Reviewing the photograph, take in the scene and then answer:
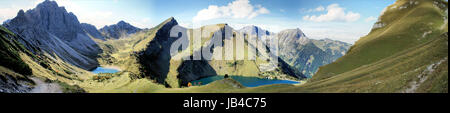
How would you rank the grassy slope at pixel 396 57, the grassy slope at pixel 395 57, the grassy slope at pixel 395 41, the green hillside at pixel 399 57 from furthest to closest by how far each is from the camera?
the grassy slope at pixel 395 41, the grassy slope at pixel 395 57, the grassy slope at pixel 396 57, the green hillside at pixel 399 57

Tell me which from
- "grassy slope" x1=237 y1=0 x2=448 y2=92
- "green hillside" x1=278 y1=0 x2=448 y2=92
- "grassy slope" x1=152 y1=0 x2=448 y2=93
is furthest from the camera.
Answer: "grassy slope" x1=152 y1=0 x2=448 y2=93

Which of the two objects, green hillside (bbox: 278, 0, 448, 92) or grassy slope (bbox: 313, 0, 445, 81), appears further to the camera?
grassy slope (bbox: 313, 0, 445, 81)

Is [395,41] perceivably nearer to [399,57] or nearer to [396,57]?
[396,57]

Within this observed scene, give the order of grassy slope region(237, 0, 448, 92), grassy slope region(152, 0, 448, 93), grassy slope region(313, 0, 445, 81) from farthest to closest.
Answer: grassy slope region(313, 0, 445, 81), grassy slope region(152, 0, 448, 93), grassy slope region(237, 0, 448, 92)

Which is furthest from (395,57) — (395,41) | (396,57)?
(395,41)

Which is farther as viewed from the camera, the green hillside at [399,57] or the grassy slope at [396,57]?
the grassy slope at [396,57]

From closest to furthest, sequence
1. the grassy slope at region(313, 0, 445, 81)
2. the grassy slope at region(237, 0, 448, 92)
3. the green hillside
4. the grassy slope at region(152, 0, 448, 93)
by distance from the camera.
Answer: the green hillside → the grassy slope at region(237, 0, 448, 92) → the grassy slope at region(152, 0, 448, 93) → the grassy slope at region(313, 0, 445, 81)

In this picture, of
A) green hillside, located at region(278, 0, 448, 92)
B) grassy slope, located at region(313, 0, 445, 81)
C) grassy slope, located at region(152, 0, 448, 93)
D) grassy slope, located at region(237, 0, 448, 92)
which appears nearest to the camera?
green hillside, located at region(278, 0, 448, 92)

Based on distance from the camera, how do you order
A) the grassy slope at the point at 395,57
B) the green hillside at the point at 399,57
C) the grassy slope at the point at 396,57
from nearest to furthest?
1. the green hillside at the point at 399,57
2. the grassy slope at the point at 396,57
3. the grassy slope at the point at 395,57

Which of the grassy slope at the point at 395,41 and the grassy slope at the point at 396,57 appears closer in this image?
the grassy slope at the point at 396,57

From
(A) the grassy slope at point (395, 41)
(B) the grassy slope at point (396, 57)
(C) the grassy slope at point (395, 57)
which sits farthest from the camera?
(A) the grassy slope at point (395, 41)

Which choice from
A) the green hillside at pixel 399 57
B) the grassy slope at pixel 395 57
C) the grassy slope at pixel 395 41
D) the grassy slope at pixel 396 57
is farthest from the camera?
the grassy slope at pixel 395 41

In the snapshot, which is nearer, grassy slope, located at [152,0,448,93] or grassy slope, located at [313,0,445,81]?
grassy slope, located at [152,0,448,93]
